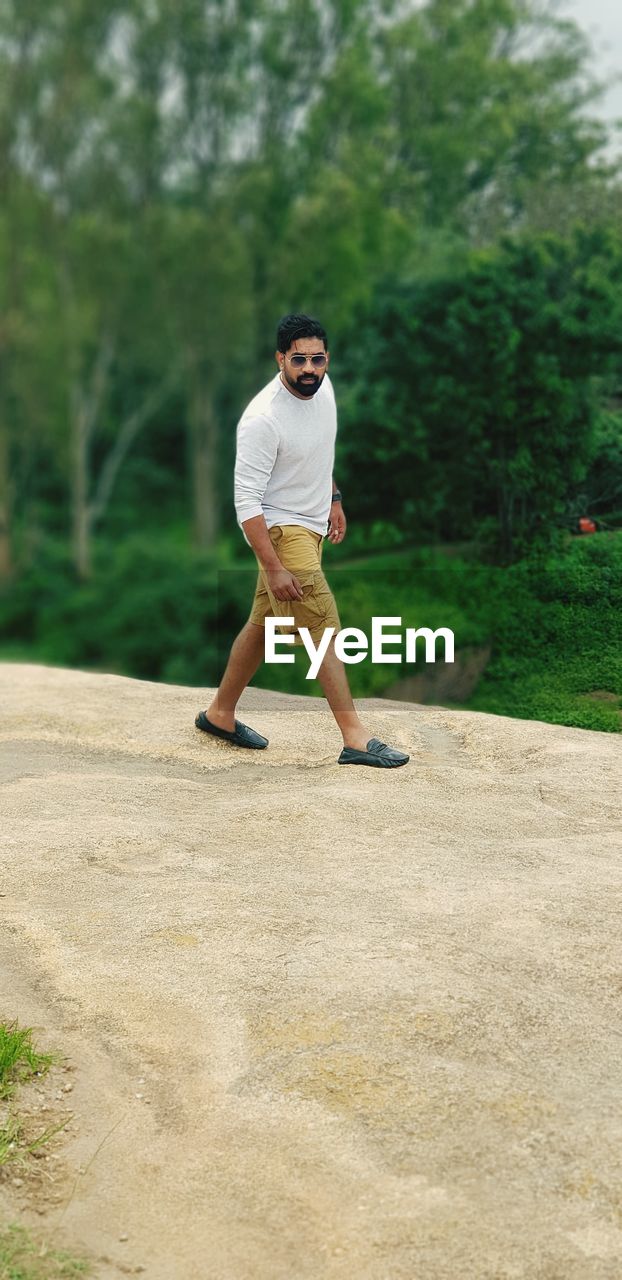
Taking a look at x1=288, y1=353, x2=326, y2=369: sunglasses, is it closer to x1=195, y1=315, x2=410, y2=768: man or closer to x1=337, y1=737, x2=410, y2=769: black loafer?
x1=195, y1=315, x2=410, y2=768: man

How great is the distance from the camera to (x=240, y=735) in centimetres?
629

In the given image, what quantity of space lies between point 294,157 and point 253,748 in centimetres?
2324

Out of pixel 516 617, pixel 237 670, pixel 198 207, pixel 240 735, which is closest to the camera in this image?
pixel 237 670

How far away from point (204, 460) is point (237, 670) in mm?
21603

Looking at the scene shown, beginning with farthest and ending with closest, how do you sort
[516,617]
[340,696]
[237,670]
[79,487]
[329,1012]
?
[79,487], [516,617], [237,670], [340,696], [329,1012]

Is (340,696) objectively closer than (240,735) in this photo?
Yes

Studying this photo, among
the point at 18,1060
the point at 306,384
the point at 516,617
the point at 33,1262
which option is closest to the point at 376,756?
the point at 306,384

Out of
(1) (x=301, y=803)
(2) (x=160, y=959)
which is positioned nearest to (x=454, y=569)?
(1) (x=301, y=803)

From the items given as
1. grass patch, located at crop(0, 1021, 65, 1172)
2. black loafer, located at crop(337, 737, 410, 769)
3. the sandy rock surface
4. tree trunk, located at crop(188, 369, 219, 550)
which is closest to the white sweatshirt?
black loafer, located at crop(337, 737, 410, 769)

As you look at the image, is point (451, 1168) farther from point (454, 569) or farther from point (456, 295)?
point (456, 295)

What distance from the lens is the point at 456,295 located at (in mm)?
10109

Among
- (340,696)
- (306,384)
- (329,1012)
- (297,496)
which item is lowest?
(329,1012)

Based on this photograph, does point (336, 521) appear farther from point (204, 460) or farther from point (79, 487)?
point (79, 487)

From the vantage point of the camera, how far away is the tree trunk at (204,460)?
27125 millimetres
